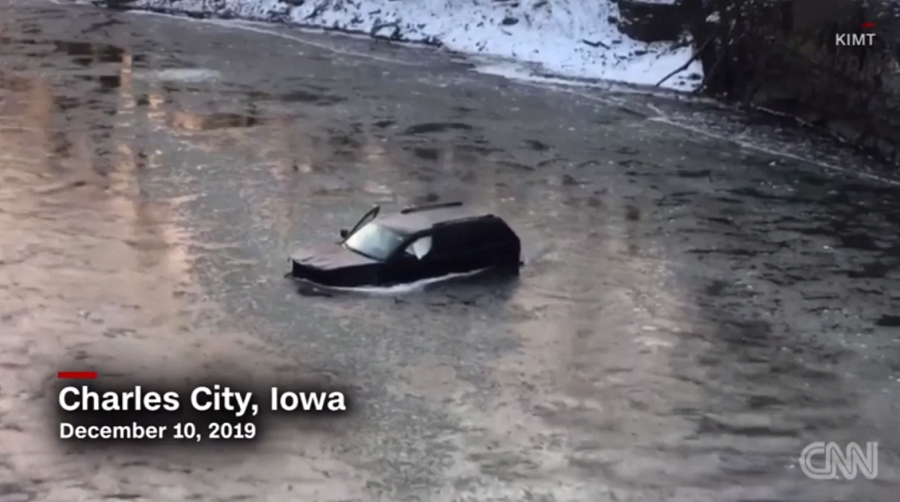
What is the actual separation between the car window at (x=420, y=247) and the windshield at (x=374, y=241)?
20 centimetres

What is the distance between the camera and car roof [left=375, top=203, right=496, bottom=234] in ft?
67.7

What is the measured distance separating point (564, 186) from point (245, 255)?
8152 mm

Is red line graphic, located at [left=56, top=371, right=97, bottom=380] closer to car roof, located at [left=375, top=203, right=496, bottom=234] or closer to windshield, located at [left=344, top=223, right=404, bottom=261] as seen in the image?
windshield, located at [left=344, top=223, right=404, bottom=261]

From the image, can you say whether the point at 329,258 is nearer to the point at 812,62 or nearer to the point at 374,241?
the point at 374,241

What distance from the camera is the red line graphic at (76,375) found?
15870 mm

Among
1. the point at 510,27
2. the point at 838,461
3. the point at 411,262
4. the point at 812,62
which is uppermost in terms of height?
the point at 812,62

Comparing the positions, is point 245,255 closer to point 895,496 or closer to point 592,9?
point 895,496

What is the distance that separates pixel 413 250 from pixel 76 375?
19.7 feet

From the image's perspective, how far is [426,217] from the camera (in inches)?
832

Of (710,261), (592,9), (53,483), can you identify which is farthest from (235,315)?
(592,9)

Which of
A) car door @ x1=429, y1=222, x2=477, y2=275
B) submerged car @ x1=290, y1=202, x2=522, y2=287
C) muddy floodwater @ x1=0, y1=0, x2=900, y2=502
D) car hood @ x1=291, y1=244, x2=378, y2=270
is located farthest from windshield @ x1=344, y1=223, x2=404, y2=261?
muddy floodwater @ x1=0, y1=0, x2=900, y2=502

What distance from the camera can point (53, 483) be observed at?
13.1 m

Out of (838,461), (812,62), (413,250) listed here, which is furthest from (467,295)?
(812,62)

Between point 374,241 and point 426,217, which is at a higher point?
point 426,217
